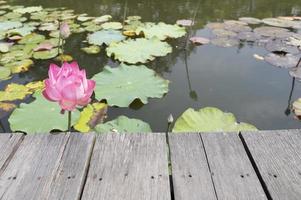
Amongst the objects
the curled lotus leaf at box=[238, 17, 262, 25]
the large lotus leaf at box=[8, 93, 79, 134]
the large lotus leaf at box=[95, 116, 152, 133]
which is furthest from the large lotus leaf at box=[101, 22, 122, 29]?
the large lotus leaf at box=[95, 116, 152, 133]

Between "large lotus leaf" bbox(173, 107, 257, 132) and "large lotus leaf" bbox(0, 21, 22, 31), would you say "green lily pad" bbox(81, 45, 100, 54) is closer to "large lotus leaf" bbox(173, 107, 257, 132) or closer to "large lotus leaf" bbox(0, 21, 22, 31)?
"large lotus leaf" bbox(0, 21, 22, 31)

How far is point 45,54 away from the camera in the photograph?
10.2 feet

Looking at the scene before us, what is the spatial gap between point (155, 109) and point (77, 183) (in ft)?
4.58

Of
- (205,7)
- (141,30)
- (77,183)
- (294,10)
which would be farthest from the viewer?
(205,7)

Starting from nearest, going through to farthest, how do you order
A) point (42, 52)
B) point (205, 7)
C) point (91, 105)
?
point (91, 105)
point (42, 52)
point (205, 7)

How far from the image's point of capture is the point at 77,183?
3.19 feet

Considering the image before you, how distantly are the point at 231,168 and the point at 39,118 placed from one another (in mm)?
1399

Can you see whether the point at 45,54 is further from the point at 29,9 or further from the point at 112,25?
the point at 29,9

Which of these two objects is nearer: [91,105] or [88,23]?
[91,105]

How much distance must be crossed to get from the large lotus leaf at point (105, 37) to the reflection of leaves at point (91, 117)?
1224 millimetres

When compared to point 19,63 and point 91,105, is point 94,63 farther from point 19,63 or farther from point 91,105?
point 91,105

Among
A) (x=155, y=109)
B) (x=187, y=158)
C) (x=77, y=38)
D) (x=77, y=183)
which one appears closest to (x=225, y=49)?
(x=155, y=109)

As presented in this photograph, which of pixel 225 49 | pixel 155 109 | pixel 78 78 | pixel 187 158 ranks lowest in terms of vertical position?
pixel 155 109

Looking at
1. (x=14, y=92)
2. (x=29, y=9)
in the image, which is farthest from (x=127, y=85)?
(x=29, y=9)
